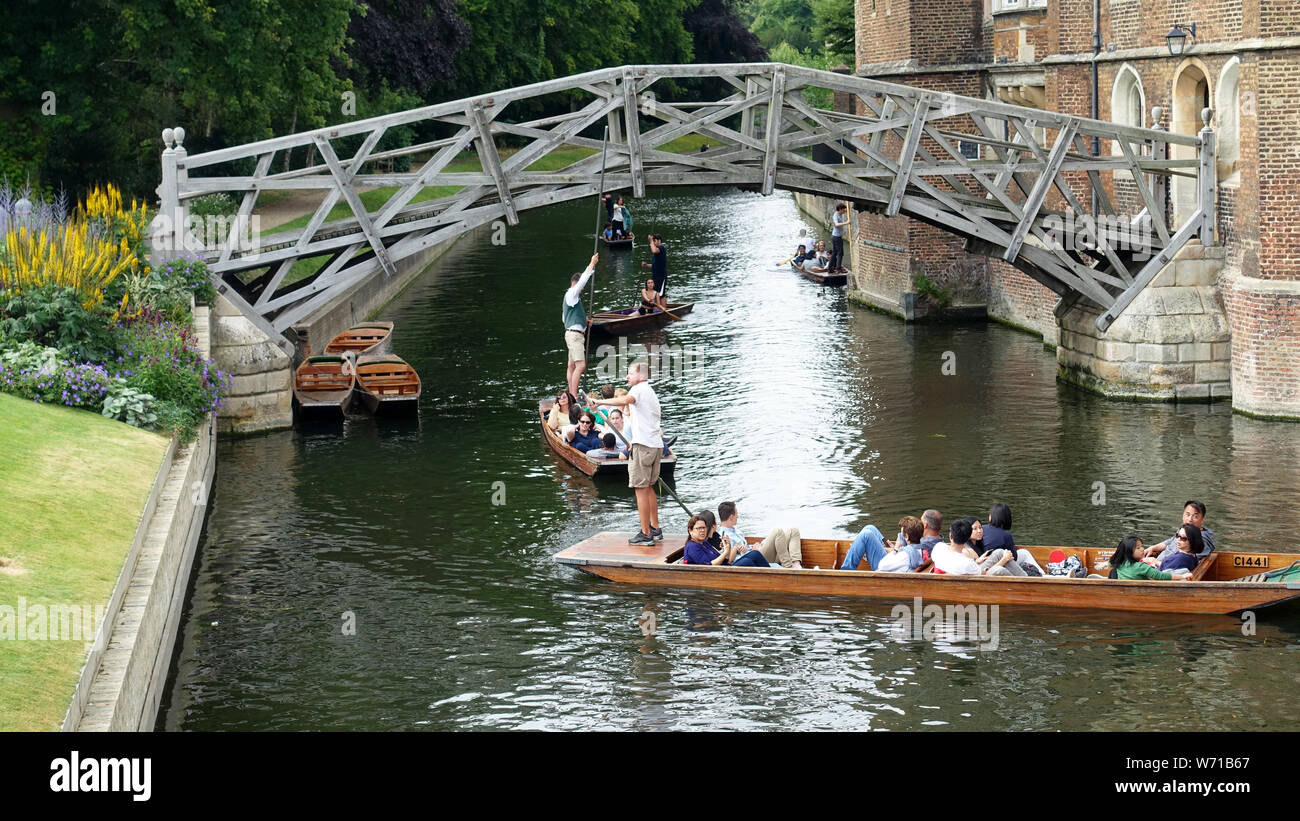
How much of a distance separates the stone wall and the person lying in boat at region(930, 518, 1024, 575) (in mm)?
9021

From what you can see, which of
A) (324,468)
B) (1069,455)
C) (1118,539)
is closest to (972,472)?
(1069,455)


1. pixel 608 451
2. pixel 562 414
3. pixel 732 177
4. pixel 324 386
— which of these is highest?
pixel 732 177

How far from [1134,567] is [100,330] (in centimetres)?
1229

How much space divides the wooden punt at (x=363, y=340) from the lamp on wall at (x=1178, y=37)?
499 inches

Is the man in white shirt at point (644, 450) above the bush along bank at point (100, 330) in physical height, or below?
below

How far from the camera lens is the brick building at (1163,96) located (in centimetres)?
2084

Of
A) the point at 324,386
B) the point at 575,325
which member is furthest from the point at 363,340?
the point at 575,325

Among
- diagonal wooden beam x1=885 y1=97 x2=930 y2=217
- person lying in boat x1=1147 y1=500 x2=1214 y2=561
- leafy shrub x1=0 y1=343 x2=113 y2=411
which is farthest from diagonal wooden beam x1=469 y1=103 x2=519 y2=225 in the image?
person lying in boat x1=1147 y1=500 x2=1214 y2=561

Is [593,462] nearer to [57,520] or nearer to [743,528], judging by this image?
[743,528]

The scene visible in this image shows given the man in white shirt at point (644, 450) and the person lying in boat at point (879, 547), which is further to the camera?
the man in white shirt at point (644, 450)

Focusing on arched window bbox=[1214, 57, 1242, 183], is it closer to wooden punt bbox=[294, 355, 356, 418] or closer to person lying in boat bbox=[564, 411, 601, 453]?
person lying in boat bbox=[564, 411, 601, 453]

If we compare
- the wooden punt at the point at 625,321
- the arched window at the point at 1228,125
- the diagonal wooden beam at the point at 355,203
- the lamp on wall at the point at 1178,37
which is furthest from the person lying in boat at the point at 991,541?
the wooden punt at the point at 625,321

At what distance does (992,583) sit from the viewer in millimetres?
14406

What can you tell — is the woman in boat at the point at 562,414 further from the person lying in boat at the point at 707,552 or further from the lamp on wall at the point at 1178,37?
the lamp on wall at the point at 1178,37
